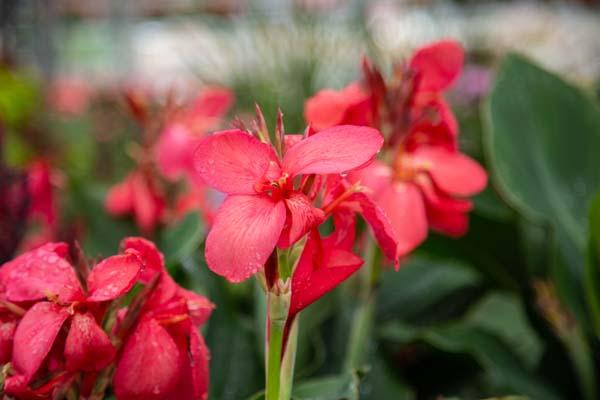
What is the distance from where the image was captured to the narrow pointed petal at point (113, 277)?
0.33 meters

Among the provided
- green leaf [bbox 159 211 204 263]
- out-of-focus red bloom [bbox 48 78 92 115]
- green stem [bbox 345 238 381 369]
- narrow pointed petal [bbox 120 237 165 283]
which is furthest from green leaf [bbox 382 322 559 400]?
out-of-focus red bloom [bbox 48 78 92 115]

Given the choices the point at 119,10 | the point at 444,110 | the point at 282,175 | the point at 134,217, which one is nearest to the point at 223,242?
the point at 282,175

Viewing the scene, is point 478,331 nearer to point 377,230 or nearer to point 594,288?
point 594,288

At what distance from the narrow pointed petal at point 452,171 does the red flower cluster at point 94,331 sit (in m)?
0.22

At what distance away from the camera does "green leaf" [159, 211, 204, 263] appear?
57 centimetres

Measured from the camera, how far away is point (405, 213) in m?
0.50

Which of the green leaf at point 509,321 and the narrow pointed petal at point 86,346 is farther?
the green leaf at point 509,321

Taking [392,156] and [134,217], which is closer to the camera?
[392,156]

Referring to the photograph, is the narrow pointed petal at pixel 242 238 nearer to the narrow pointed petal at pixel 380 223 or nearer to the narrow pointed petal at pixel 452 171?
the narrow pointed petal at pixel 380 223

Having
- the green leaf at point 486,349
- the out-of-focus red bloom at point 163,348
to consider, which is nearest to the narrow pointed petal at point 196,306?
the out-of-focus red bloom at point 163,348

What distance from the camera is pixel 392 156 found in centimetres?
52

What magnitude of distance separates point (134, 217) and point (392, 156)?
34 centimetres

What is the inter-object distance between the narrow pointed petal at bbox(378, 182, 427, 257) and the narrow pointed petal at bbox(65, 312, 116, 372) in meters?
0.22

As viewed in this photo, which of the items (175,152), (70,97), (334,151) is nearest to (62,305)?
(334,151)
